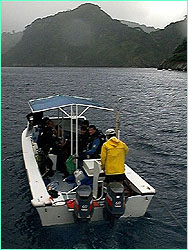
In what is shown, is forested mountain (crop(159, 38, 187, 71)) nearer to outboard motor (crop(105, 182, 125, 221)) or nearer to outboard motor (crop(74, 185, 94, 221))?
outboard motor (crop(105, 182, 125, 221))

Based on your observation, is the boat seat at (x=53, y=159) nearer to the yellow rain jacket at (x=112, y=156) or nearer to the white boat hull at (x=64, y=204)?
the white boat hull at (x=64, y=204)

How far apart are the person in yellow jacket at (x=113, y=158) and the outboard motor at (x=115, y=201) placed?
0.44 meters

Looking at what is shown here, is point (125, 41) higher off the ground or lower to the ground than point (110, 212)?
higher

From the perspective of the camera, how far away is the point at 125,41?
19775 centimetres

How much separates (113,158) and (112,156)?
6 cm

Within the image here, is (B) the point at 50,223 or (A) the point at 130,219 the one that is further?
(A) the point at 130,219

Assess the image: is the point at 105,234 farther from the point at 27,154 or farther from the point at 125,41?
the point at 125,41

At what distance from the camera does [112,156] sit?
7.20 m

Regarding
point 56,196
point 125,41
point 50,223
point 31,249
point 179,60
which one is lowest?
point 31,249

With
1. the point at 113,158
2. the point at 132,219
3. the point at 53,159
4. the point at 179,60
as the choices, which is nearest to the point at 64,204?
the point at 113,158

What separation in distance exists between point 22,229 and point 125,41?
198 m

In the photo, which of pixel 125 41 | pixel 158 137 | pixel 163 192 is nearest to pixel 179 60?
pixel 125 41

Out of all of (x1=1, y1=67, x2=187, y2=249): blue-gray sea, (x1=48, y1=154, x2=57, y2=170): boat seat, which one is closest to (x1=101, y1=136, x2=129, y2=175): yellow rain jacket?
(x1=1, y1=67, x2=187, y2=249): blue-gray sea

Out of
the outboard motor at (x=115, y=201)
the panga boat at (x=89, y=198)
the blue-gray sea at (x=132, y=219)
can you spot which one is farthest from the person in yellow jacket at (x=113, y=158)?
the blue-gray sea at (x=132, y=219)
